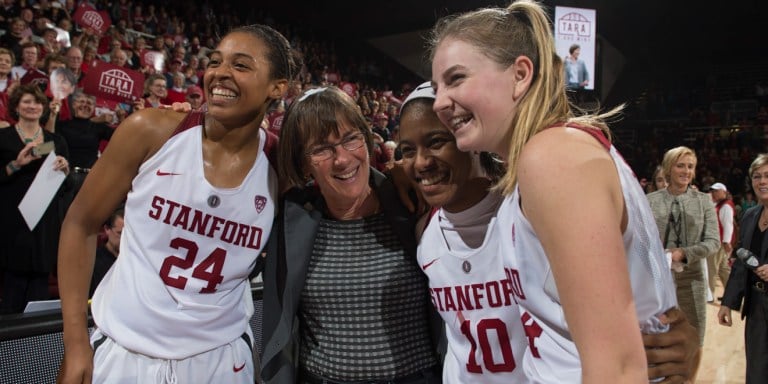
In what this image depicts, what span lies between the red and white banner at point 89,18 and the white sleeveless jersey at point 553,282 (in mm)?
7777

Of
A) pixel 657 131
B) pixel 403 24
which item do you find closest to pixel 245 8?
pixel 403 24

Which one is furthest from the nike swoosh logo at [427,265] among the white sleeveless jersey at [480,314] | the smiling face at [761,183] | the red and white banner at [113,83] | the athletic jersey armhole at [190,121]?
the red and white banner at [113,83]

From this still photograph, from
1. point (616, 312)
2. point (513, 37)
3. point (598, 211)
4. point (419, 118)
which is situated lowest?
point (616, 312)

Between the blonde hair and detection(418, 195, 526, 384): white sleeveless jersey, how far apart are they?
15.0 inches

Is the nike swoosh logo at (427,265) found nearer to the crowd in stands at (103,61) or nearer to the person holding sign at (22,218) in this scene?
the crowd in stands at (103,61)

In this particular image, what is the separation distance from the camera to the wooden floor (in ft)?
14.7

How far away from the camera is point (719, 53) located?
1759 cm

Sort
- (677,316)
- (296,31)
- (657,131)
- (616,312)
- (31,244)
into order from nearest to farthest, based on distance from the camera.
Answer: (616,312)
(677,316)
(31,244)
(296,31)
(657,131)

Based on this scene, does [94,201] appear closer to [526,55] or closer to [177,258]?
[177,258]

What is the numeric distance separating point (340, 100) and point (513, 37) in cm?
70

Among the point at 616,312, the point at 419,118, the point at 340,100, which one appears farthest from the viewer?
the point at 340,100

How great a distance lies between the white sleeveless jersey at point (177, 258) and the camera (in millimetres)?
1585

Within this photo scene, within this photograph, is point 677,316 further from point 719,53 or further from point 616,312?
point 719,53

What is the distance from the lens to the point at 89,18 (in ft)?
24.6
